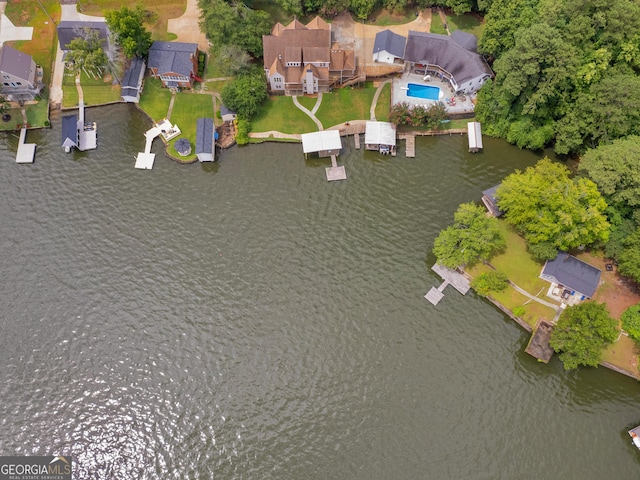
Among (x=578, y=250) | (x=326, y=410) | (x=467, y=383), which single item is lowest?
(x=326, y=410)

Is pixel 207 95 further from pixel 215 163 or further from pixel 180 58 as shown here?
pixel 215 163

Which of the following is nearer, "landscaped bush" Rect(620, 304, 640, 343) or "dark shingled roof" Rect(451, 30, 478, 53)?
"landscaped bush" Rect(620, 304, 640, 343)

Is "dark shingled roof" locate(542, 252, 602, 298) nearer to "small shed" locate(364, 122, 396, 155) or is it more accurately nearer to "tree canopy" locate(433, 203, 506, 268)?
"tree canopy" locate(433, 203, 506, 268)

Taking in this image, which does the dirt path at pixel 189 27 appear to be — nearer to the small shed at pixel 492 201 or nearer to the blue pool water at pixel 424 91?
the blue pool water at pixel 424 91

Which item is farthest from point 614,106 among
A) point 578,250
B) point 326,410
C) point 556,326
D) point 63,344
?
point 63,344

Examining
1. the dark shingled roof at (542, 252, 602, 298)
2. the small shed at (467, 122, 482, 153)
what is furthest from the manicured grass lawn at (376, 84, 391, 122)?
the dark shingled roof at (542, 252, 602, 298)
